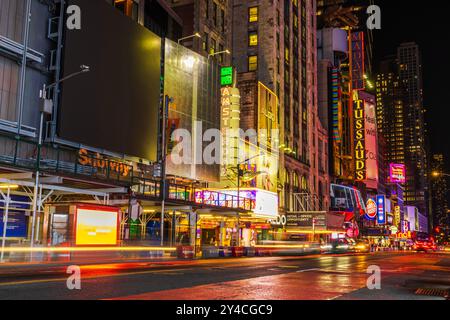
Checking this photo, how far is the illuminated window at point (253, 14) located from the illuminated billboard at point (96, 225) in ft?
161

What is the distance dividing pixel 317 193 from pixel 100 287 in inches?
2979

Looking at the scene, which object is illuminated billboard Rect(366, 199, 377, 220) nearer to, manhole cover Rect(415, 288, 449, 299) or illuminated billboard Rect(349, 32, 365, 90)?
illuminated billboard Rect(349, 32, 365, 90)

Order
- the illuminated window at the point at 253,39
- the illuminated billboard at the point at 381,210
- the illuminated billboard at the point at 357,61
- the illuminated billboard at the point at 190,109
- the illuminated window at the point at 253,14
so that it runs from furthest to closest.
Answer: the illuminated billboard at the point at 381,210
the illuminated billboard at the point at 357,61
the illuminated window at the point at 253,14
the illuminated window at the point at 253,39
the illuminated billboard at the point at 190,109

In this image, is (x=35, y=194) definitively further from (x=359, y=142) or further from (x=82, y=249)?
(x=359, y=142)

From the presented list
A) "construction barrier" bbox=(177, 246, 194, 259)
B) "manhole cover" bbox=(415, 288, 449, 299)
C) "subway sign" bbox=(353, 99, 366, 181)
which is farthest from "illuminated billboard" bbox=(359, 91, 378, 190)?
"manhole cover" bbox=(415, 288, 449, 299)

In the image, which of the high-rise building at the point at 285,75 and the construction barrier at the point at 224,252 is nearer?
the construction barrier at the point at 224,252

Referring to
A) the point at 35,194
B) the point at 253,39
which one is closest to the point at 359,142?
the point at 253,39

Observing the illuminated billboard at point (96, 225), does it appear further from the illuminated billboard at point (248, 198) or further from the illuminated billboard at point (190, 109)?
the illuminated billboard at point (248, 198)

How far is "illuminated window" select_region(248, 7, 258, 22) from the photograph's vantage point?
237ft

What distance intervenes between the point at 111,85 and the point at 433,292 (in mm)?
32229

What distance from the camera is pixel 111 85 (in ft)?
134

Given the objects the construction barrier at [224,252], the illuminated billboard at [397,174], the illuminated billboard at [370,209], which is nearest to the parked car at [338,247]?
the construction barrier at [224,252]

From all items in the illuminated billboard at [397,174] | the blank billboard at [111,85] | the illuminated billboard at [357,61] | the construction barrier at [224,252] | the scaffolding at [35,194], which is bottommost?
the construction barrier at [224,252]

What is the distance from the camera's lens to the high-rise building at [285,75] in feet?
231
